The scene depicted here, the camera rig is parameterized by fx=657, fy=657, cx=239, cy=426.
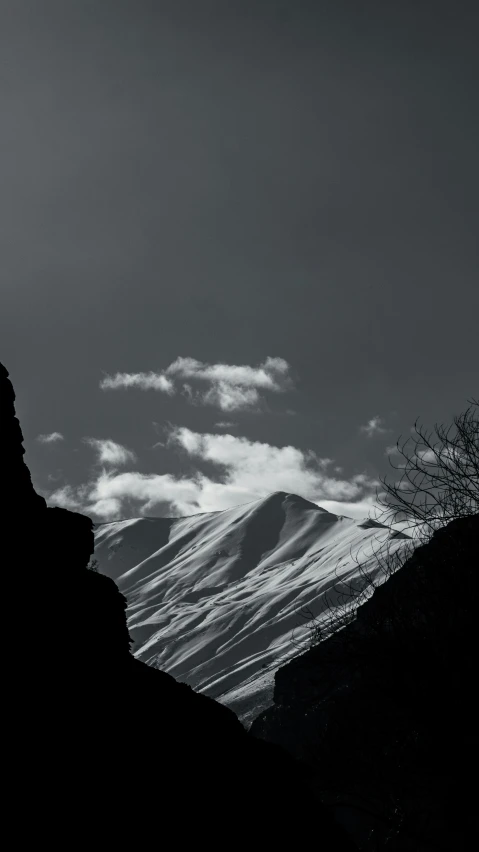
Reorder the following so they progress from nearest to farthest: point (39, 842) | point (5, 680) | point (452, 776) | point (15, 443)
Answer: point (39, 842) → point (5, 680) → point (452, 776) → point (15, 443)

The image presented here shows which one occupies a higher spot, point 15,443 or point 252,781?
point 15,443

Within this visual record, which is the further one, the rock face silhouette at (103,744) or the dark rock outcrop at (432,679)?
the dark rock outcrop at (432,679)

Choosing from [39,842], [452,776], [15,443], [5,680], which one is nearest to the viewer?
[39,842]

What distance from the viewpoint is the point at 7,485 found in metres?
15.6

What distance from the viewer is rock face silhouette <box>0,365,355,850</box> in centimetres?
929

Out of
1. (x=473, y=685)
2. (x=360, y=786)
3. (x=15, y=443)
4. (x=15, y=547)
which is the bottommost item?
(x=360, y=786)

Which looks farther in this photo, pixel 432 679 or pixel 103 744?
pixel 432 679

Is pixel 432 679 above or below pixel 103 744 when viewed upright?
below

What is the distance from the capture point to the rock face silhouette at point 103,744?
Answer: 9289 mm

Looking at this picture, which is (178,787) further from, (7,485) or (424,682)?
(7,485)

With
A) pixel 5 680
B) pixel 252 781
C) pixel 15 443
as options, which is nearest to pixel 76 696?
pixel 5 680

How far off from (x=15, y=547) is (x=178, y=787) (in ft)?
18.7

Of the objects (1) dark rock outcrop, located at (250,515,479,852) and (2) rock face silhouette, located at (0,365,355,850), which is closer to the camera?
(2) rock face silhouette, located at (0,365,355,850)

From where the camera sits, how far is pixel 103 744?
430 inches
